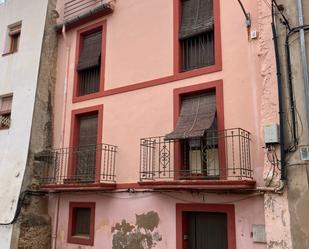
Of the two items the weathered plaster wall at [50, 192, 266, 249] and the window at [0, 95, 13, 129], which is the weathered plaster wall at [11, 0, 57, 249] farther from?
the window at [0, 95, 13, 129]

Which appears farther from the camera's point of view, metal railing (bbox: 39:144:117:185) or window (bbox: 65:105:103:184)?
window (bbox: 65:105:103:184)

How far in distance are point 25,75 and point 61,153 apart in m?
3.06

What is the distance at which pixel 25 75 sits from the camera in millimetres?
12188

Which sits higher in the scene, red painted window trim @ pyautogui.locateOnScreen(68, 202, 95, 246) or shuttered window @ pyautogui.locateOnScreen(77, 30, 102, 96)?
shuttered window @ pyautogui.locateOnScreen(77, 30, 102, 96)

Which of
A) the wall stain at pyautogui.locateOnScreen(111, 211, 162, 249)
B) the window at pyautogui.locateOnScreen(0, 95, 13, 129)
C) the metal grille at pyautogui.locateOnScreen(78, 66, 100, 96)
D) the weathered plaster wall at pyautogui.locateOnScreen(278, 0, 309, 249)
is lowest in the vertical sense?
the wall stain at pyautogui.locateOnScreen(111, 211, 162, 249)

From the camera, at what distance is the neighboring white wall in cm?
1098

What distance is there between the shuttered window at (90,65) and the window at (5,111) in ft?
9.27

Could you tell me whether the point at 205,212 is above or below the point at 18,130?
below

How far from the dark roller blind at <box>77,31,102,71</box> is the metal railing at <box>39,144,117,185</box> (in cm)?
266

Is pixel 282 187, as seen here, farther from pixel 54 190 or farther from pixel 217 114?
pixel 54 190

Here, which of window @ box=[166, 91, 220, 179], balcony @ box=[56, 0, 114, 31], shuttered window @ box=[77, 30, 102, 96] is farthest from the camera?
shuttered window @ box=[77, 30, 102, 96]

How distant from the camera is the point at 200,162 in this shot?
8.46m

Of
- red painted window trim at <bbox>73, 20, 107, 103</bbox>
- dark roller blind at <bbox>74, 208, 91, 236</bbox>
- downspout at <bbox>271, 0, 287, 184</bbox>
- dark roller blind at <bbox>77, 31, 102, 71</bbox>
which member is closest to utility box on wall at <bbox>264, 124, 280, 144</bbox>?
downspout at <bbox>271, 0, 287, 184</bbox>

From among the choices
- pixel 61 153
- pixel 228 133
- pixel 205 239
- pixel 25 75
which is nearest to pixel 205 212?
pixel 205 239
